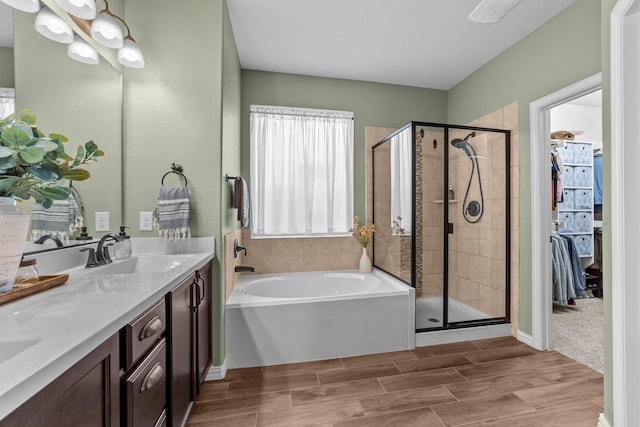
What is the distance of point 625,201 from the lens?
123 centimetres

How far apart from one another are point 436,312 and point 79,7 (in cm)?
317

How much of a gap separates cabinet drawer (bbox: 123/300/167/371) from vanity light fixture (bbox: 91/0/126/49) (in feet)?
4.87

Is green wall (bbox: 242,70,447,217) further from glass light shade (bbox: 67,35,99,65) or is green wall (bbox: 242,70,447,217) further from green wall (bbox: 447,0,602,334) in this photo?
glass light shade (bbox: 67,35,99,65)

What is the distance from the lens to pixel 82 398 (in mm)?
676

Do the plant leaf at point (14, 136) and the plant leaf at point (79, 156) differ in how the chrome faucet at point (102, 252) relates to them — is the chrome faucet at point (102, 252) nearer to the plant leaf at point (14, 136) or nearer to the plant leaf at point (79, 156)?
the plant leaf at point (79, 156)

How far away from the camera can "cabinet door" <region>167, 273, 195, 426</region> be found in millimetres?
1244

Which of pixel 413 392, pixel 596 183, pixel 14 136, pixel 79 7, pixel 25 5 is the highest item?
pixel 79 7

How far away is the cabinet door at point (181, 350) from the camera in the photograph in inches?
49.0

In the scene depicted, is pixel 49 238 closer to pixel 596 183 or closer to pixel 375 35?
pixel 375 35

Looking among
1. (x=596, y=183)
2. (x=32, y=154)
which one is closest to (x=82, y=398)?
(x=32, y=154)

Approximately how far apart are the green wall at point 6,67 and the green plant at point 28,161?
32cm

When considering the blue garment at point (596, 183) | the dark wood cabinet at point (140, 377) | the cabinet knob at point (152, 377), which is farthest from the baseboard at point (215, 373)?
the blue garment at point (596, 183)

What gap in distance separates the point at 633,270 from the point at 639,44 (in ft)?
3.11

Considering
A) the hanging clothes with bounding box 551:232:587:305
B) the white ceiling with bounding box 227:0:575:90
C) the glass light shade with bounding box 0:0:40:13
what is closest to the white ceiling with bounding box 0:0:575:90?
the white ceiling with bounding box 227:0:575:90
